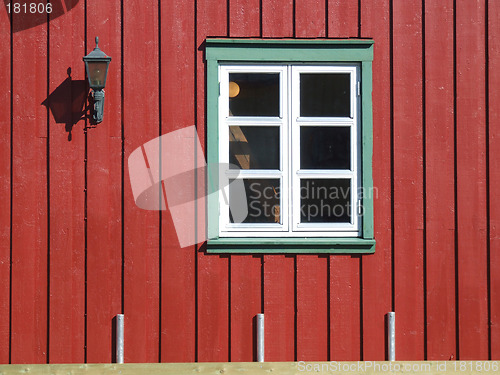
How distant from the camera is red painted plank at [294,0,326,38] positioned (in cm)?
504

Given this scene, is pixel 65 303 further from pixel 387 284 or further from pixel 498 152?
pixel 498 152

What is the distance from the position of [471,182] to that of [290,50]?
70.5 inches

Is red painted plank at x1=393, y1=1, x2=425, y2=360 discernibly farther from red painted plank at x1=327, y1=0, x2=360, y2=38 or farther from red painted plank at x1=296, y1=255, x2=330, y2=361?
red painted plank at x1=296, y1=255, x2=330, y2=361

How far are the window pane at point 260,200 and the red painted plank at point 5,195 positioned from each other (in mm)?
1766

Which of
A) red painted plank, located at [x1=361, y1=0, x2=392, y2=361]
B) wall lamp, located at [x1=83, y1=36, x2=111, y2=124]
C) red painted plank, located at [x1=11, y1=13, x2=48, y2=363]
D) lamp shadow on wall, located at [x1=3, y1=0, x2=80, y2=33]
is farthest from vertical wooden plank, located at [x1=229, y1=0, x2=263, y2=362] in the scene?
lamp shadow on wall, located at [x1=3, y1=0, x2=80, y2=33]

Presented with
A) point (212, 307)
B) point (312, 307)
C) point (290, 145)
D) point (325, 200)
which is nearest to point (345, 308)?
point (312, 307)

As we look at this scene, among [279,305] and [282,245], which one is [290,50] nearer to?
[282,245]

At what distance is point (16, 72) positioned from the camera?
197 inches

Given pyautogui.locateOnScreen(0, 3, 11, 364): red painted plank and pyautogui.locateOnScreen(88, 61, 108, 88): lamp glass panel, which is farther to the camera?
pyautogui.locateOnScreen(0, 3, 11, 364): red painted plank

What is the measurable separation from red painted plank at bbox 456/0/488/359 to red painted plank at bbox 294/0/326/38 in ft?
3.59

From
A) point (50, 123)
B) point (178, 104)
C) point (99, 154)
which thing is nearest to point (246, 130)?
→ point (178, 104)

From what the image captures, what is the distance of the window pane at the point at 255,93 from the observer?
5.09m

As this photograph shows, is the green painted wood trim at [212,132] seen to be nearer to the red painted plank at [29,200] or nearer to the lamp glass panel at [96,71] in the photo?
the lamp glass panel at [96,71]

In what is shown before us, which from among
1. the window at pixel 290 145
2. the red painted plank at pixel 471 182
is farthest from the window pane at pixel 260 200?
the red painted plank at pixel 471 182
